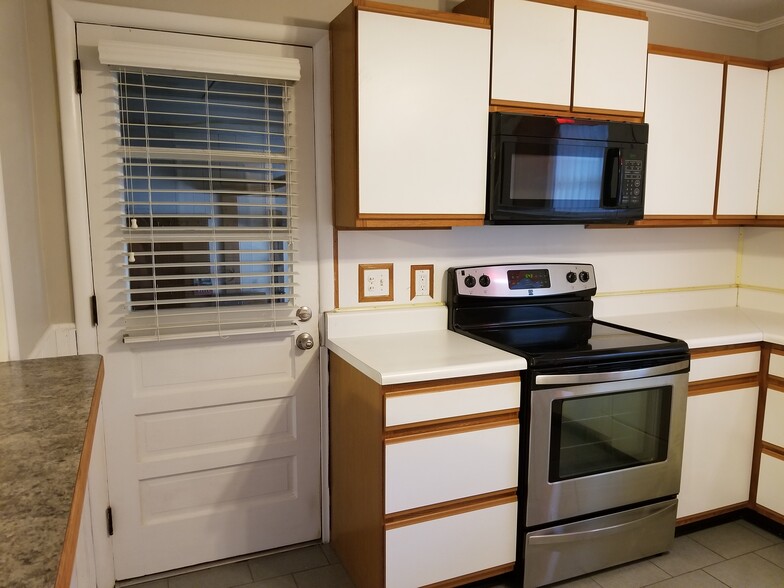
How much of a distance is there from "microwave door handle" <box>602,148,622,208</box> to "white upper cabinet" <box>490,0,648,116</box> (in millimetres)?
195

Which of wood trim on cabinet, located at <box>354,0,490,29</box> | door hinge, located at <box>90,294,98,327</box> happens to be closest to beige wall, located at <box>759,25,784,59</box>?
wood trim on cabinet, located at <box>354,0,490,29</box>

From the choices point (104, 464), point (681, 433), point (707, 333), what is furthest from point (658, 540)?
point (104, 464)

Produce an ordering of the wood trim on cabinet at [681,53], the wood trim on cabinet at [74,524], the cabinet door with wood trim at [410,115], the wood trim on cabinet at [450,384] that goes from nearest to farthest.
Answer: the wood trim on cabinet at [74,524] < the wood trim on cabinet at [450,384] < the cabinet door with wood trim at [410,115] < the wood trim on cabinet at [681,53]

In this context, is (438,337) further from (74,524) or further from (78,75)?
(74,524)

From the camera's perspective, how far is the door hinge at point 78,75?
6.52 feet

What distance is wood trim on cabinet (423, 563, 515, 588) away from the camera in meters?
2.06

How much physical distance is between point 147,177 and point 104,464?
1073 mm

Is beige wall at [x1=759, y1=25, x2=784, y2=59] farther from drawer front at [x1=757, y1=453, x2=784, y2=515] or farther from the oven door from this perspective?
drawer front at [x1=757, y1=453, x2=784, y2=515]

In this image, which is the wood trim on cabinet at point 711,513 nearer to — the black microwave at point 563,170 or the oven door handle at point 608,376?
the oven door handle at point 608,376

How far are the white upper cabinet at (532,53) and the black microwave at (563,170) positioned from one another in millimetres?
91

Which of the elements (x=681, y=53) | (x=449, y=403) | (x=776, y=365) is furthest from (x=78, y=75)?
(x=776, y=365)

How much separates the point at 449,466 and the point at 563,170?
4.04 ft

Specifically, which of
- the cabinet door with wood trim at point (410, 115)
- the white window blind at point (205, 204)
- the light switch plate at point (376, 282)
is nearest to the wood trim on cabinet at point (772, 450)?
the cabinet door with wood trim at point (410, 115)

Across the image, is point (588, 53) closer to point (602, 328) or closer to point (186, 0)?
Result: point (602, 328)
